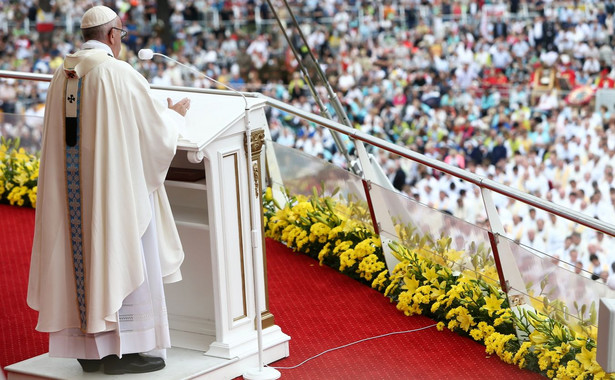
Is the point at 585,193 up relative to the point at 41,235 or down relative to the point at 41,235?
down

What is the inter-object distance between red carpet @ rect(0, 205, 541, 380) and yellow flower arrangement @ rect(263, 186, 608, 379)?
7 centimetres

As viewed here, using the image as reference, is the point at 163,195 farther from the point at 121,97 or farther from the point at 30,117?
the point at 30,117

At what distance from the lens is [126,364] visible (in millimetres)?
3887

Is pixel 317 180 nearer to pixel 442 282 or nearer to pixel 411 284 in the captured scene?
pixel 411 284

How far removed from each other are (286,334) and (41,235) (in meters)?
1.37

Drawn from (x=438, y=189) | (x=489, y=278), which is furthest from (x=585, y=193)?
(x=489, y=278)

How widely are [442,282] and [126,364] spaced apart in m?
1.82

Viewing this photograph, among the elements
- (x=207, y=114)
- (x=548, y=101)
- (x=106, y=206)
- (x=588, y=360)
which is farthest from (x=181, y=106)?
(x=548, y=101)

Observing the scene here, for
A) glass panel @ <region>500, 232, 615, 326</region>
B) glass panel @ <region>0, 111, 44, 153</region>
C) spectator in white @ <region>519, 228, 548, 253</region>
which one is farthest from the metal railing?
spectator in white @ <region>519, 228, 548, 253</region>

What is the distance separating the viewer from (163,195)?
3854mm

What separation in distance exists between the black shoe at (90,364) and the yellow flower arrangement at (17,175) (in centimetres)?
304

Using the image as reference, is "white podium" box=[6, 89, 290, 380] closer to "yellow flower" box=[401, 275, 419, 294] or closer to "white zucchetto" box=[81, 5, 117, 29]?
"white zucchetto" box=[81, 5, 117, 29]

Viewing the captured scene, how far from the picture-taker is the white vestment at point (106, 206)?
3.67m

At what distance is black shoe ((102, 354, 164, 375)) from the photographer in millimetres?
3887
